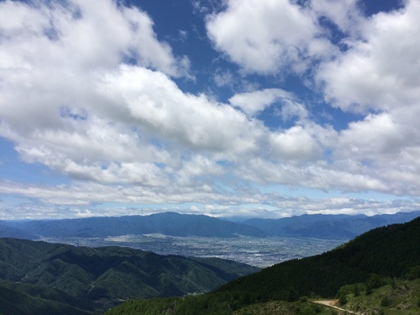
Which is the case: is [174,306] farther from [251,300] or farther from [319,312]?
[319,312]

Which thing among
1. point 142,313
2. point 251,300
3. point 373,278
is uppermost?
point 373,278

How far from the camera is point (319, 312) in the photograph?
127m

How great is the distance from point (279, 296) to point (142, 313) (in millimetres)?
86733

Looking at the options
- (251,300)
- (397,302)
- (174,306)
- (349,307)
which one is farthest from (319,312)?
(174,306)

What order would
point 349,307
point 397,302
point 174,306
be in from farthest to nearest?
point 174,306 < point 349,307 < point 397,302

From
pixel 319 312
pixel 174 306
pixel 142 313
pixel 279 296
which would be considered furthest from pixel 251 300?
pixel 142 313

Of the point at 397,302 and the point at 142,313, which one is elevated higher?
the point at 397,302

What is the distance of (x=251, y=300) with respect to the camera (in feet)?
524

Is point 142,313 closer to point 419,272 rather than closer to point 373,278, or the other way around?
point 373,278

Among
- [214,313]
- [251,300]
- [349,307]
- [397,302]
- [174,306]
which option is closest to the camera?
[397,302]

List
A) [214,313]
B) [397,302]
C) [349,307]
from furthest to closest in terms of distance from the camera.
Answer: [214,313] < [349,307] < [397,302]

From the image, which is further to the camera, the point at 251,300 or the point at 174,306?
the point at 174,306

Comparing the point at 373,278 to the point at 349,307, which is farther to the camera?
the point at 373,278

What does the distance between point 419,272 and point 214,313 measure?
305 ft
